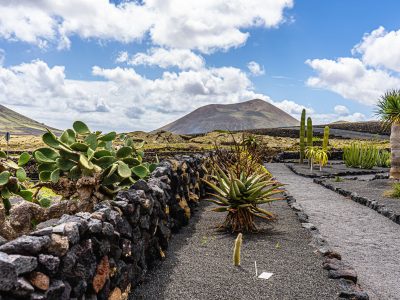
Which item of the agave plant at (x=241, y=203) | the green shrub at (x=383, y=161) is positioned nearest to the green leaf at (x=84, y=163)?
the agave plant at (x=241, y=203)

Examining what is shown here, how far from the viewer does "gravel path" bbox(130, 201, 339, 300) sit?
4895 mm

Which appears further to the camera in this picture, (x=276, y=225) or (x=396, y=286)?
(x=276, y=225)

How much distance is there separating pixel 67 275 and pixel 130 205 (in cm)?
173

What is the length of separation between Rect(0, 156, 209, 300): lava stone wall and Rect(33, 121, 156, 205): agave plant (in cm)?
61

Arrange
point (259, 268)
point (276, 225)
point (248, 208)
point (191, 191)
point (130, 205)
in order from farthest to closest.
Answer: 1. point (191, 191)
2. point (276, 225)
3. point (248, 208)
4. point (259, 268)
5. point (130, 205)

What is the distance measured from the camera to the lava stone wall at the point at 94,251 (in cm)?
287

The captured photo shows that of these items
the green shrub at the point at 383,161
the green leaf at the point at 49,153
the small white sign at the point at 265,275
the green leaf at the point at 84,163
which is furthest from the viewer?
the green shrub at the point at 383,161

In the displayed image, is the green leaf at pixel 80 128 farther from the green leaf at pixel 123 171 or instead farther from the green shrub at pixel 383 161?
the green shrub at pixel 383 161

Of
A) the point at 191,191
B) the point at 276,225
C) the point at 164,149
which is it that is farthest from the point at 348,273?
the point at 164,149

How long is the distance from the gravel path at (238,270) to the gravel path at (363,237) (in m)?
0.63

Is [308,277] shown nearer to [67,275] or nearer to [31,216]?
[67,275]

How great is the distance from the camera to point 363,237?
8.22m

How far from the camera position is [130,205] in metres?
4.98

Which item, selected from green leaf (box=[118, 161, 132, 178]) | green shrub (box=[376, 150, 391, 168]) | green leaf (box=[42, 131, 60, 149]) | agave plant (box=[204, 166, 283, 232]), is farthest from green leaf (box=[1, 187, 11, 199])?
green shrub (box=[376, 150, 391, 168])
